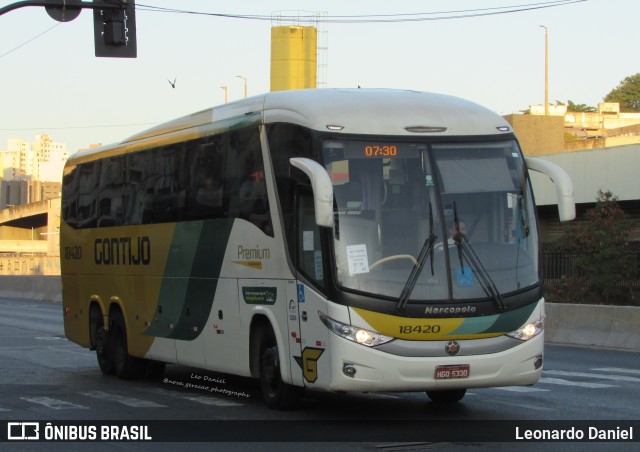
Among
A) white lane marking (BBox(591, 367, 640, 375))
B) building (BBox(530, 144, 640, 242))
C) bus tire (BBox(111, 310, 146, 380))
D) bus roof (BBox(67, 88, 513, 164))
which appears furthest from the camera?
building (BBox(530, 144, 640, 242))

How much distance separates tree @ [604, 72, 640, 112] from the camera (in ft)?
480

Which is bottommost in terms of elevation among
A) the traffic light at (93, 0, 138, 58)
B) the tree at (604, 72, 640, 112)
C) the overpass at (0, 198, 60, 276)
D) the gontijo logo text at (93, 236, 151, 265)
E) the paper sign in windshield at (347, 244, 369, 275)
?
the overpass at (0, 198, 60, 276)

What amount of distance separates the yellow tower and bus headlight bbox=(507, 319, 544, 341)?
59.4m

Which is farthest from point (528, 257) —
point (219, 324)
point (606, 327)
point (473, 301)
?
point (606, 327)

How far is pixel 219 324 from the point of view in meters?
14.0

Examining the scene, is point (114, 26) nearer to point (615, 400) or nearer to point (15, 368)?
point (15, 368)

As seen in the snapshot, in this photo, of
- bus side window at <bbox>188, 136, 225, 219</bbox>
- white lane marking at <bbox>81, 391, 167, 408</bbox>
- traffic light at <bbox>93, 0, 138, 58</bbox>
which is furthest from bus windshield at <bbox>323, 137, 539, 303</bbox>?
traffic light at <bbox>93, 0, 138, 58</bbox>

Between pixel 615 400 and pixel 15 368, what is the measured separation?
9555 mm

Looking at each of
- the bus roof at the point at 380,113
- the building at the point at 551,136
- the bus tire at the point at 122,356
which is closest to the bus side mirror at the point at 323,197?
the bus roof at the point at 380,113

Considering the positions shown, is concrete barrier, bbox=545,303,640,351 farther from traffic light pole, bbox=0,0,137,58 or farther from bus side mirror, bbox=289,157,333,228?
bus side mirror, bbox=289,157,333,228

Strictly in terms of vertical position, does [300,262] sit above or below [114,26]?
below

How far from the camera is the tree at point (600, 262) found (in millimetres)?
33656

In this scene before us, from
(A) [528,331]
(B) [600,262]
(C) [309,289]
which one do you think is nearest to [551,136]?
(B) [600,262]

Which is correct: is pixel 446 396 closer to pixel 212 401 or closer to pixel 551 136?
pixel 212 401
